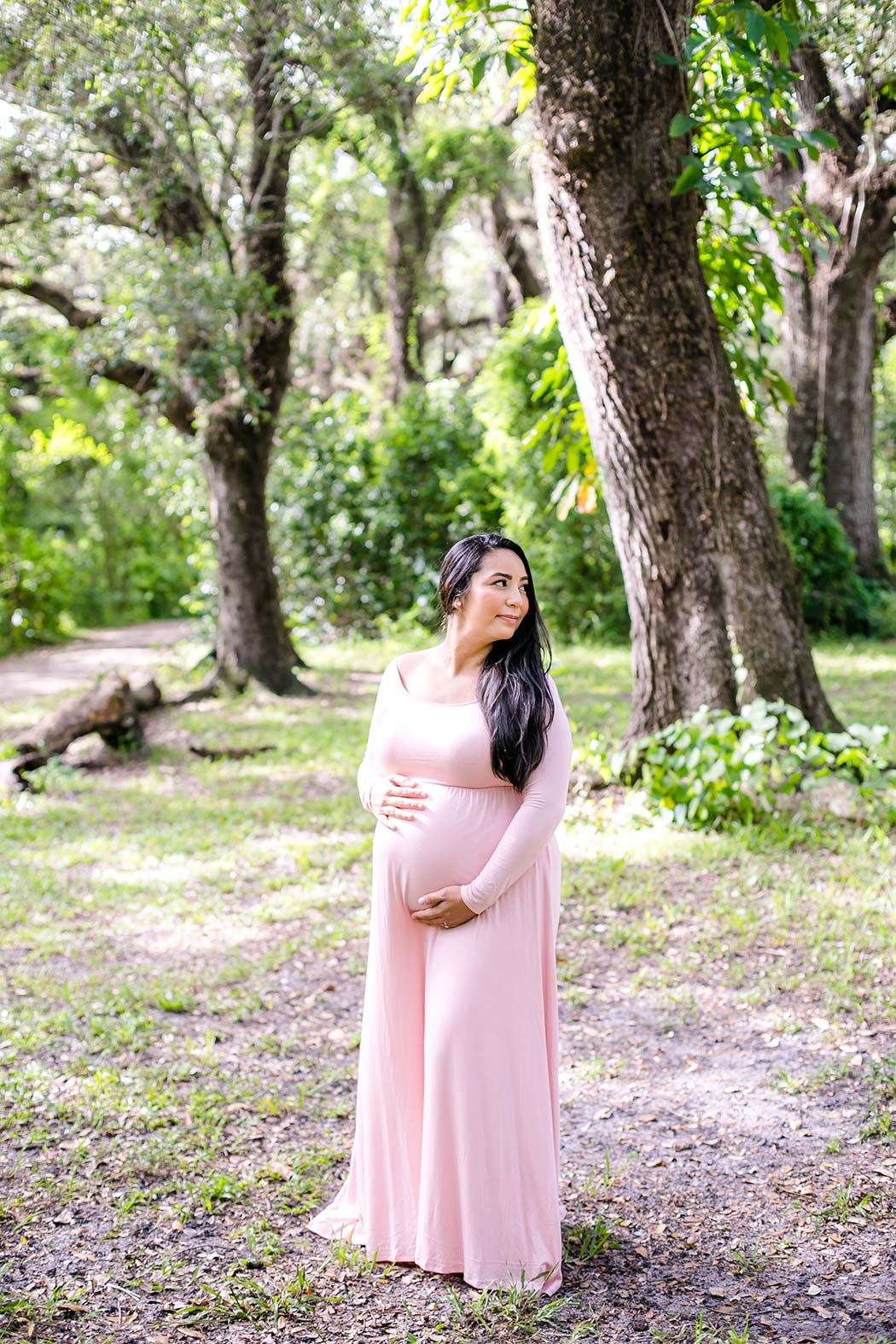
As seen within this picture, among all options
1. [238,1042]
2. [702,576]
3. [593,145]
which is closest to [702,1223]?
[238,1042]

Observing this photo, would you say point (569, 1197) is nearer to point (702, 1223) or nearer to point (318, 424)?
point (702, 1223)

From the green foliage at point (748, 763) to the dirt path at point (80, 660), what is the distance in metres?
8.16

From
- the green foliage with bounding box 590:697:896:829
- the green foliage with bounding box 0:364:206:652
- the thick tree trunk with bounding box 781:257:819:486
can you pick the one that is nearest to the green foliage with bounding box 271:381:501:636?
the green foliage with bounding box 0:364:206:652

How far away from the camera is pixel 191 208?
9703 mm

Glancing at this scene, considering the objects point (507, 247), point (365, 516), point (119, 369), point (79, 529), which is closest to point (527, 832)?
point (119, 369)

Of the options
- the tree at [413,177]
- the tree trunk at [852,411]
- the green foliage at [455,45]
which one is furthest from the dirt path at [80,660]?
the green foliage at [455,45]

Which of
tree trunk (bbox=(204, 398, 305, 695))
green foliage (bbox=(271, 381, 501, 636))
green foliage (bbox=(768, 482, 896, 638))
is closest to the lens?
tree trunk (bbox=(204, 398, 305, 695))

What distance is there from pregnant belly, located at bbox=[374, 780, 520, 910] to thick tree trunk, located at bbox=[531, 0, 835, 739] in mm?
3712

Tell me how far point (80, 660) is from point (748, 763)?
12497mm

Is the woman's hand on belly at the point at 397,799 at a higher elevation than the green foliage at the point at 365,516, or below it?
below

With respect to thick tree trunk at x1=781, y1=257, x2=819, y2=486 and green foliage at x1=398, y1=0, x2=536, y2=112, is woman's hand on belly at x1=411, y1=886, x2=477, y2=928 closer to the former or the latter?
green foliage at x1=398, y1=0, x2=536, y2=112

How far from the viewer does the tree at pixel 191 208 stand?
6.90 meters

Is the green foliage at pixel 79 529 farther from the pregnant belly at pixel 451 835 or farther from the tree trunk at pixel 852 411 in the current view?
the pregnant belly at pixel 451 835

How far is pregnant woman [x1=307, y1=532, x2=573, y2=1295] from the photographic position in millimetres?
2641
